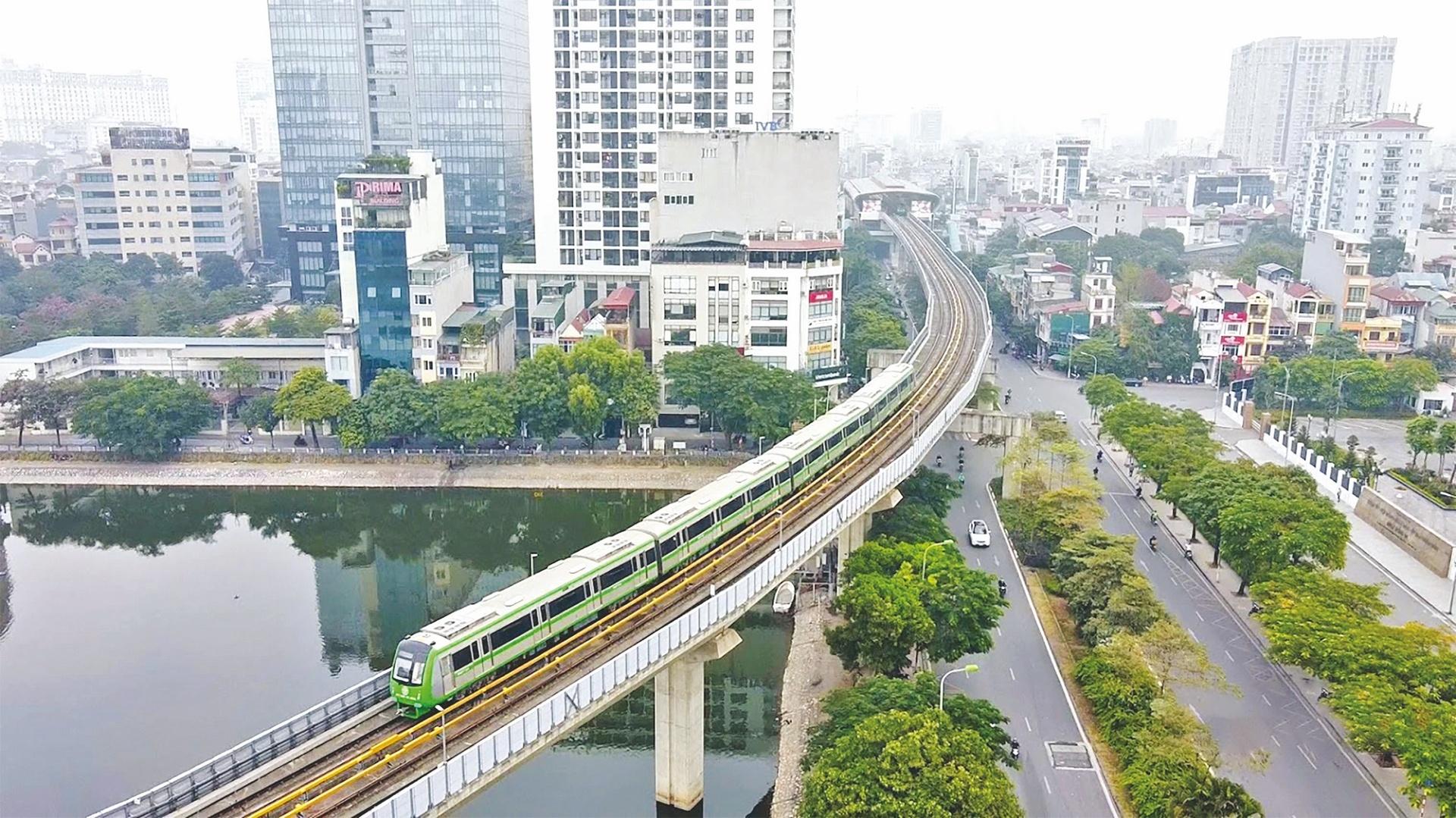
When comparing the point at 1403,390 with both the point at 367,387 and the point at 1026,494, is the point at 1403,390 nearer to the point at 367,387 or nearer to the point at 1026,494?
the point at 1026,494

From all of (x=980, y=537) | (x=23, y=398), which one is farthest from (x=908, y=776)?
(x=23, y=398)

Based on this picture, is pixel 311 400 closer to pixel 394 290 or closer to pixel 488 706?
pixel 394 290

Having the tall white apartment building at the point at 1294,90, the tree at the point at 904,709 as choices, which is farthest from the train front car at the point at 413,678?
the tall white apartment building at the point at 1294,90

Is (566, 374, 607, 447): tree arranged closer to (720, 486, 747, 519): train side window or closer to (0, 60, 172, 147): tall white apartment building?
(720, 486, 747, 519): train side window

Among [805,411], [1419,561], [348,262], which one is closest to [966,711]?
[1419,561]

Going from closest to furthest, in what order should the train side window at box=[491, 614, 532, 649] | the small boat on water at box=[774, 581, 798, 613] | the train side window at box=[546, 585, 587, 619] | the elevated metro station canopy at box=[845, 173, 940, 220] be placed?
the train side window at box=[491, 614, 532, 649] → the train side window at box=[546, 585, 587, 619] → the small boat on water at box=[774, 581, 798, 613] → the elevated metro station canopy at box=[845, 173, 940, 220]

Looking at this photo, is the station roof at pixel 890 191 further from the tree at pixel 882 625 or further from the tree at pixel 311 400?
the tree at pixel 882 625

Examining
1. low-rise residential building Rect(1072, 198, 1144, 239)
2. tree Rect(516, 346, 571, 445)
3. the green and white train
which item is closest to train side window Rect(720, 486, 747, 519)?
the green and white train
